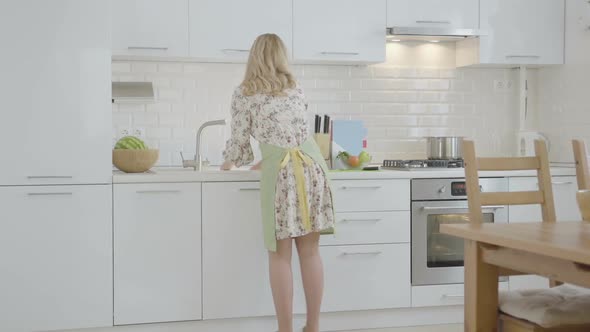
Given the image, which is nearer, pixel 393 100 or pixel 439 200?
pixel 439 200

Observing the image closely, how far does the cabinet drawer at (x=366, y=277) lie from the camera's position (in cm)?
440

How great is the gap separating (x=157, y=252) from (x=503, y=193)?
6.23 feet

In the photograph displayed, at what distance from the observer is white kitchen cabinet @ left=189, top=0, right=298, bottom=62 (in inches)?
178

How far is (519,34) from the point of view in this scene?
5.05m

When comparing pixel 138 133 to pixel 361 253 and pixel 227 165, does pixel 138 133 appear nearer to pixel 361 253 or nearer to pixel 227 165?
pixel 227 165

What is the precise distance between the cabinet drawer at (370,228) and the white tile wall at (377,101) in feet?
2.58

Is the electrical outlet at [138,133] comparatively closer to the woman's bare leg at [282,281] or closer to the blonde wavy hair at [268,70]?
the blonde wavy hair at [268,70]

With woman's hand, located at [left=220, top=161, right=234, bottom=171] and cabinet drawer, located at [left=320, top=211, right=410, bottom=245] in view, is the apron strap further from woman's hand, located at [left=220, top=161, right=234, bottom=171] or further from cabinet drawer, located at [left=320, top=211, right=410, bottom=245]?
cabinet drawer, located at [left=320, top=211, right=410, bottom=245]

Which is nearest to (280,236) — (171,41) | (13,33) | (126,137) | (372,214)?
(372,214)

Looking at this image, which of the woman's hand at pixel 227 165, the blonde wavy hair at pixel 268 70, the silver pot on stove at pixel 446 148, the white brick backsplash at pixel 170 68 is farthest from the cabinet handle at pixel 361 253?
the white brick backsplash at pixel 170 68

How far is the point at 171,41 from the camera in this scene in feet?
14.7

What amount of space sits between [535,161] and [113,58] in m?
2.59

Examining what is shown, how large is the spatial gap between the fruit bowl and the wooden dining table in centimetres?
206

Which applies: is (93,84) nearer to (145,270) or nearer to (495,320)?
(145,270)
